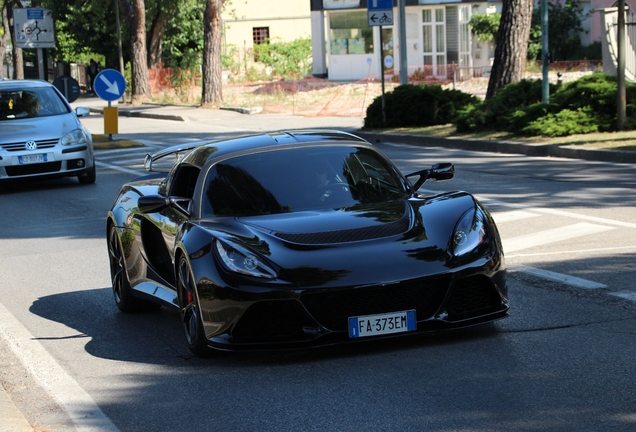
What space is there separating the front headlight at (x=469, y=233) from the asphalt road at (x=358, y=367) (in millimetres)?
572

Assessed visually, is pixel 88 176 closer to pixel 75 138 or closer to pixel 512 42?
pixel 75 138

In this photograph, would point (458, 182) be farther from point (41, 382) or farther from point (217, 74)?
point (217, 74)

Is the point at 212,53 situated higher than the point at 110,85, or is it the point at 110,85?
the point at 212,53

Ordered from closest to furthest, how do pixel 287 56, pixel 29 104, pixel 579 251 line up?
pixel 579 251 < pixel 29 104 < pixel 287 56

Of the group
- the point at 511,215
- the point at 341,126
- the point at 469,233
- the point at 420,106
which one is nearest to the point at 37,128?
the point at 511,215

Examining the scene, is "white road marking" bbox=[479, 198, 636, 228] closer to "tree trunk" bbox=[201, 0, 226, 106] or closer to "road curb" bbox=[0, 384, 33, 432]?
"road curb" bbox=[0, 384, 33, 432]

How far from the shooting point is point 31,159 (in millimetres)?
17078

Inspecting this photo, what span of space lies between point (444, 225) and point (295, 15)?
71.1 meters

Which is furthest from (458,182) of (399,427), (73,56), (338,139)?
(73,56)

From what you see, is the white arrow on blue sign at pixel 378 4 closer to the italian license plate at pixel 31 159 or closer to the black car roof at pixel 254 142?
the italian license plate at pixel 31 159

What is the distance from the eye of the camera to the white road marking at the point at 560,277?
7824mm

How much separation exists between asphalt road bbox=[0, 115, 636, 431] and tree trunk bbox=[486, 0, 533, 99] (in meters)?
Answer: 13.6

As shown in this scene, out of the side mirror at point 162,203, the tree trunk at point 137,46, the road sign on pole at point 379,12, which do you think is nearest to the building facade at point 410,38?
the tree trunk at point 137,46

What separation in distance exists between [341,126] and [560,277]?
20.8m
